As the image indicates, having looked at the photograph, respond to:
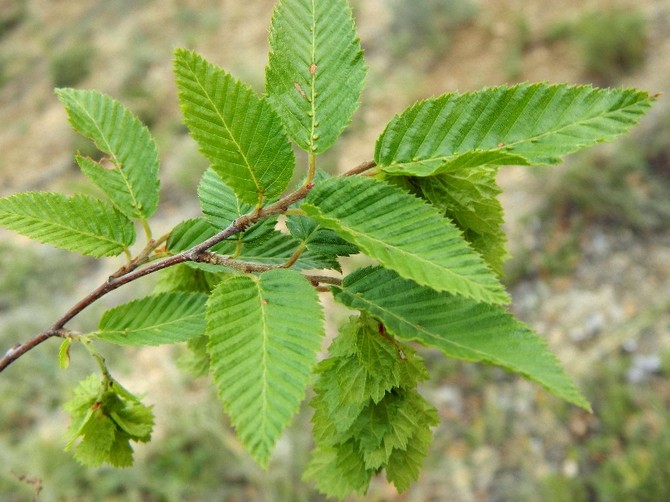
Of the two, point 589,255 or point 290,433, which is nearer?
point 290,433

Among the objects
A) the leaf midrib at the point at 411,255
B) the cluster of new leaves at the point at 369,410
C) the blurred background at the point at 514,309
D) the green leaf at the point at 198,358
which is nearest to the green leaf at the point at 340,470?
the cluster of new leaves at the point at 369,410

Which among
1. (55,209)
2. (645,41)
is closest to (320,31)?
(55,209)

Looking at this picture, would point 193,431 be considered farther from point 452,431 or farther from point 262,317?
point 262,317

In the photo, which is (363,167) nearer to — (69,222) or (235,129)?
(235,129)

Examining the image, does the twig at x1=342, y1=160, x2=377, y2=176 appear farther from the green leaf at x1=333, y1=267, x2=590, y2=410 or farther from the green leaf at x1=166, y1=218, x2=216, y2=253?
the green leaf at x1=166, y1=218, x2=216, y2=253

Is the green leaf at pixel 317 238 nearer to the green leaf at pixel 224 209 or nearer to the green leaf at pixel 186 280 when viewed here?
the green leaf at pixel 224 209
